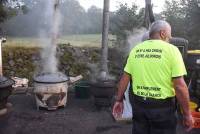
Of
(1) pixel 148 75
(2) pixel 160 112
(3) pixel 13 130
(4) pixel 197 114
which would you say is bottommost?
(3) pixel 13 130

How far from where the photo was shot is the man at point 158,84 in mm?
4398

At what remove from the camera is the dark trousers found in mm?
4527

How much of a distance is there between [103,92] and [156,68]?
5.14 meters

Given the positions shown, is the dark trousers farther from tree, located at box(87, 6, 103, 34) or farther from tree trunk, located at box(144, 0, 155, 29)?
tree, located at box(87, 6, 103, 34)

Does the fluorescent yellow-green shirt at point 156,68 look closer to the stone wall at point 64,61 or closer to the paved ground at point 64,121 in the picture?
the paved ground at point 64,121

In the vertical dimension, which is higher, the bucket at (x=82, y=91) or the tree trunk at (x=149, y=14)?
the tree trunk at (x=149, y=14)

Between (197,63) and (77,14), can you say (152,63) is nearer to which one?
(197,63)

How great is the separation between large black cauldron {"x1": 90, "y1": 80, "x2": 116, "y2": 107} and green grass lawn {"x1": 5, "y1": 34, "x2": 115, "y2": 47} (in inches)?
174

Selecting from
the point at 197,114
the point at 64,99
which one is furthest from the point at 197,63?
the point at 64,99

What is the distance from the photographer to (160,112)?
178 inches

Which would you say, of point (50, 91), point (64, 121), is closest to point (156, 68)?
point (64, 121)

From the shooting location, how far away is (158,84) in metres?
4.50

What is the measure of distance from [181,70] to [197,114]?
297 centimetres

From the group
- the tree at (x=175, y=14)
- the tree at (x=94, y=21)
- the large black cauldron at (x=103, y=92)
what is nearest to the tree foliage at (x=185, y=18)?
the tree at (x=175, y=14)
